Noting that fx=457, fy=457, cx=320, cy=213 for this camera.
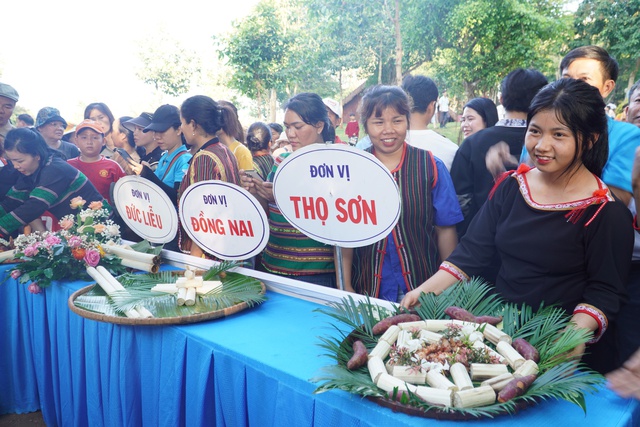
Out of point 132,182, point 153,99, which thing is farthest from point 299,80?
point 132,182

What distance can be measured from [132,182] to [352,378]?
186cm

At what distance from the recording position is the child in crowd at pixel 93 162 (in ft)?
11.0

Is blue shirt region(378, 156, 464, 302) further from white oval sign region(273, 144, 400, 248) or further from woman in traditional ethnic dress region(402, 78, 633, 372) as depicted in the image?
woman in traditional ethnic dress region(402, 78, 633, 372)

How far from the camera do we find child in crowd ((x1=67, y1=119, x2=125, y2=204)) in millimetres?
3355

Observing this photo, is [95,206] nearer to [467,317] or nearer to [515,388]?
[467,317]

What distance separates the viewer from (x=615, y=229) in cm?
118

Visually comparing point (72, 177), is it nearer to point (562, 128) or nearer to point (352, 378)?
point (352, 378)

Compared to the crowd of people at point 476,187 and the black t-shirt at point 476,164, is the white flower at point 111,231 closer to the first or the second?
the crowd of people at point 476,187

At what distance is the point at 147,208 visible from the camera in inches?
93.7

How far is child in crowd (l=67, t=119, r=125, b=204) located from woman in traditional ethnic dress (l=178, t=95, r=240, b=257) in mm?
1008

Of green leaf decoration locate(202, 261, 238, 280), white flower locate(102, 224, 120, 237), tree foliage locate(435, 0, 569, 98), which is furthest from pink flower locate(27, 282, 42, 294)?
tree foliage locate(435, 0, 569, 98)

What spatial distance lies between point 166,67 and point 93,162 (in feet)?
89.3

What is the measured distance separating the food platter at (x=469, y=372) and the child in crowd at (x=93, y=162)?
8.93 feet

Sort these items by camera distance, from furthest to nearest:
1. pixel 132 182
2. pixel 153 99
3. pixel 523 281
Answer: pixel 153 99 < pixel 132 182 < pixel 523 281
